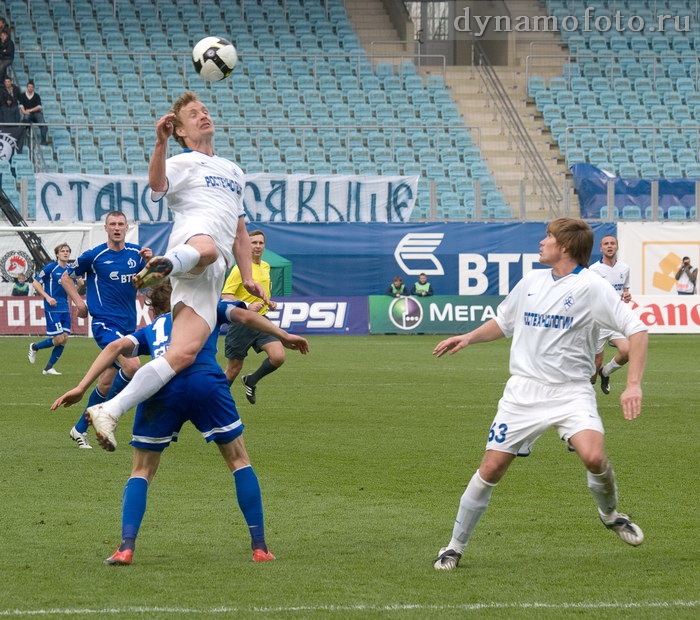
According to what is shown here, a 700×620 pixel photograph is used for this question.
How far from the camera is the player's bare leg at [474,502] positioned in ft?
19.6

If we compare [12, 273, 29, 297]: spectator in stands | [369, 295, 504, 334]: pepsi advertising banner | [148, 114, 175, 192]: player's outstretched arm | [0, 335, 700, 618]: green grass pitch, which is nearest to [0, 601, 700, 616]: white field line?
[0, 335, 700, 618]: green grass pitch

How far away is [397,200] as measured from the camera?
29078 mm

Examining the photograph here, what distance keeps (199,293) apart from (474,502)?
72.0 inches

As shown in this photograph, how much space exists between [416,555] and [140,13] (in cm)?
3256

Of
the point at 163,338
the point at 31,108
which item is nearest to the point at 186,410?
the point at 163,338

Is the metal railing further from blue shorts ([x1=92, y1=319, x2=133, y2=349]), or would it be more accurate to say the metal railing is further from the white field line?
the white field line

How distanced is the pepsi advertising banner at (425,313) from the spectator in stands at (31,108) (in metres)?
9.58

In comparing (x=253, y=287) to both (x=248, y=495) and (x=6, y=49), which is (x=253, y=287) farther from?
(x=6, y=49)

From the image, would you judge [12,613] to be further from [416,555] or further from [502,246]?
[502,246]

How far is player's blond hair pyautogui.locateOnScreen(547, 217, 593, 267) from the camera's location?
6109mm

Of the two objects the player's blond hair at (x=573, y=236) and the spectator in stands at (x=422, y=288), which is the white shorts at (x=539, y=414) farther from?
the spectator in stands at (x=422, y=288)

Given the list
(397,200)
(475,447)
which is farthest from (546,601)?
(397,200)

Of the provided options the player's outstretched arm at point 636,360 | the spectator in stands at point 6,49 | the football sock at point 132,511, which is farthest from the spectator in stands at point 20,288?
the player's outstretched arm at point 636,360

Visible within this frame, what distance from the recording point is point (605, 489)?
6129 millimetres
